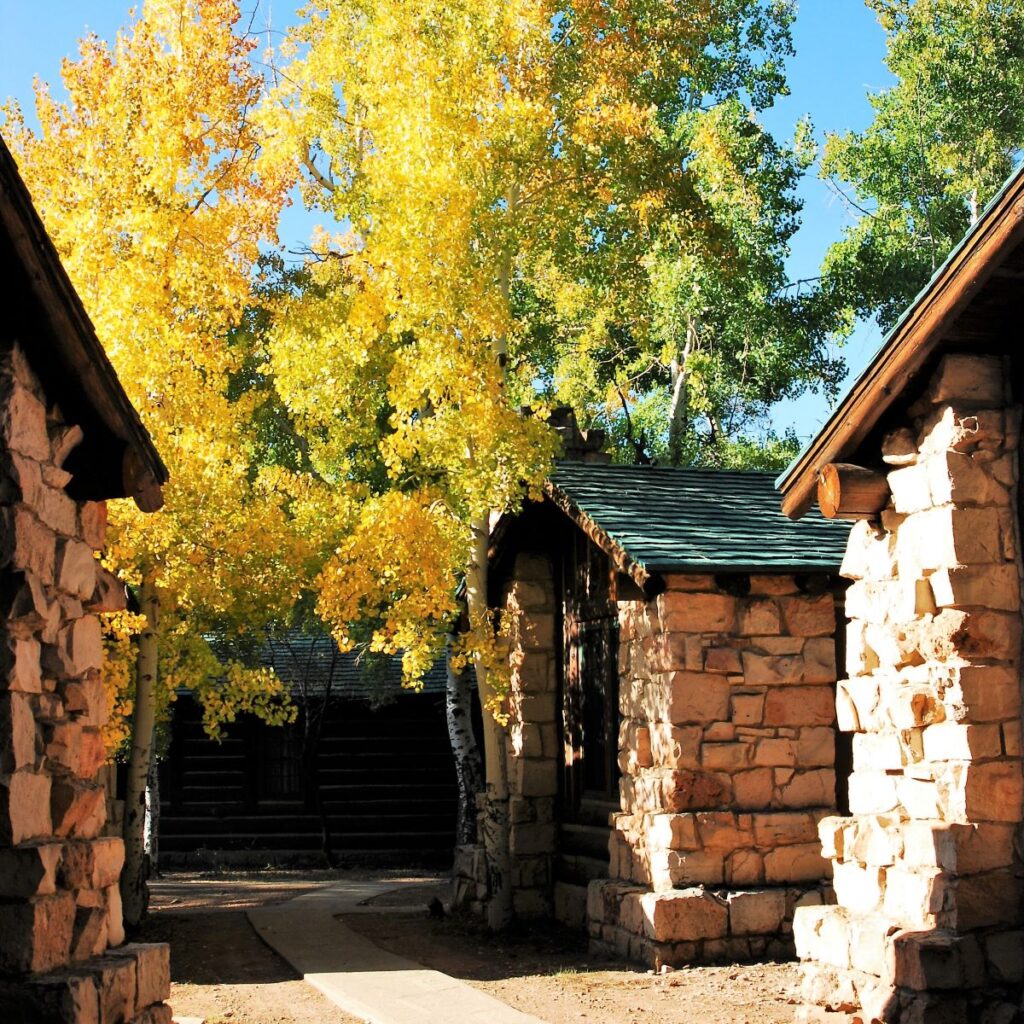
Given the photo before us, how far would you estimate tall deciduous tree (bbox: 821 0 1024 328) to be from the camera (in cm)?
2798

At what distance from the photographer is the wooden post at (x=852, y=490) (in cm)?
834

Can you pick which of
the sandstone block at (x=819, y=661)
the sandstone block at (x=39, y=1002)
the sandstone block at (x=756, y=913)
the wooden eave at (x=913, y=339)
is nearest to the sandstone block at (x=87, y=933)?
the sandstone block at (x=39, y=1002)

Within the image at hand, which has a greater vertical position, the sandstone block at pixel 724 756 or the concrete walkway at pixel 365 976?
the sandstone block at pixel 724 756

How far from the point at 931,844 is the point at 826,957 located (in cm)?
129

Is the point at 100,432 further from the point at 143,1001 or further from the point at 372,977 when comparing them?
the point at 372,977

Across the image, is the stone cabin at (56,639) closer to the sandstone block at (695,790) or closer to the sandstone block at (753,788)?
the sandstone block at (695,790)

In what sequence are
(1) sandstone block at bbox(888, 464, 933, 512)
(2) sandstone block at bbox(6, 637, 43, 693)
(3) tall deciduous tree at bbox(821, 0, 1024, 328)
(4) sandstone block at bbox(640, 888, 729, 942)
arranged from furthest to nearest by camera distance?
(3) tall deciduous tree at bbox(821, 0, 1024, 328) → (4) sandstone block at bbox(640, 888, 729, 942) → (1) sandstone block at bbox(888, 464, 933, 512) → (2) sandstone block at bbox(6, 637, 43, 693)

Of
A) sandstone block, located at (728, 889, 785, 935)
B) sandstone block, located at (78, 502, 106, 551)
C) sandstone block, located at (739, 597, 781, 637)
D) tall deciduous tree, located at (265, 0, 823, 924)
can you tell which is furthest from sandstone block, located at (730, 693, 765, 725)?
sandstone block, located at (78, 502, 106, 551)

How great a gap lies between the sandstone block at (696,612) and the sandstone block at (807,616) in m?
0.49

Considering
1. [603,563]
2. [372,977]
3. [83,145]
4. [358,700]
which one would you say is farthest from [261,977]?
[358,700]

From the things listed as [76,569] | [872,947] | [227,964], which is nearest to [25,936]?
[76,569]

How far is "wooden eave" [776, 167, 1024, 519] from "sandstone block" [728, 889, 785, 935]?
3979 millimetres

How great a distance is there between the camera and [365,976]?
1123cm

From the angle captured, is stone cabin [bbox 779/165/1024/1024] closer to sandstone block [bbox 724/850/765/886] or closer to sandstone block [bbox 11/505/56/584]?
sandstone block [bbox 724/850/765/886]
